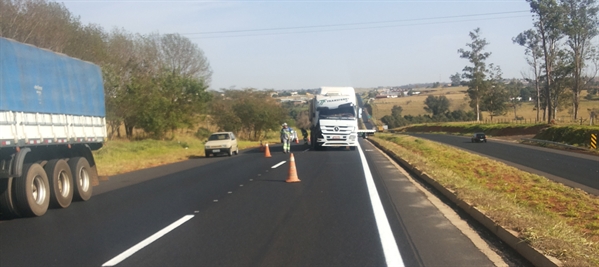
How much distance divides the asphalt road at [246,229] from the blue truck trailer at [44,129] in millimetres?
459

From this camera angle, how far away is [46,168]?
12.4 meters

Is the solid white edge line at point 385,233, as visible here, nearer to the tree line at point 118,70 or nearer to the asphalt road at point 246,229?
the asphalt road at point 246,229

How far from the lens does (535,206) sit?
1513 centimetres

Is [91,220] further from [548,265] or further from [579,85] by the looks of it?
[579,85]

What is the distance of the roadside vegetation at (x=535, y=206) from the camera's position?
7605mm

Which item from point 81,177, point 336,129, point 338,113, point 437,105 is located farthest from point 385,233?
point 437,105

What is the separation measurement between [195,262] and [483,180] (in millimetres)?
16057

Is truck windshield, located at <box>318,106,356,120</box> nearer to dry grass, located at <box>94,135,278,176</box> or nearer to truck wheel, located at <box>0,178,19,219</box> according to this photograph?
dry grass, located at <box>94,135,278,176</box>

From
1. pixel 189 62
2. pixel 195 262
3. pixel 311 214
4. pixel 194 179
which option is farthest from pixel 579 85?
pixel 195 262

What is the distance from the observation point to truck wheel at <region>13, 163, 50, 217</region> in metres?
10.9

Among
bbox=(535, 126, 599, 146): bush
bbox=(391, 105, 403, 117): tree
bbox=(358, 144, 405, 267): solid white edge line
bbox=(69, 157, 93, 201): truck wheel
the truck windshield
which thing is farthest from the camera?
bbox=(391, 105, 403, 117): tree

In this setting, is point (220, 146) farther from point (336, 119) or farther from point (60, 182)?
point (60, 182)

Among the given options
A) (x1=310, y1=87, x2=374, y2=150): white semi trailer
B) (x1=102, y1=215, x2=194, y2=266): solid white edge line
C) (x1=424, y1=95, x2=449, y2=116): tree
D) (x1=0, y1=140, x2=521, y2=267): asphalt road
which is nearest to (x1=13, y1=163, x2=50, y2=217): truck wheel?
(x1=0, y1=140, x2=521, y2=267): asphalt road

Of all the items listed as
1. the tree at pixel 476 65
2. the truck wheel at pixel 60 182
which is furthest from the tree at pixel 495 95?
the truck wheel at pixel 60 182
